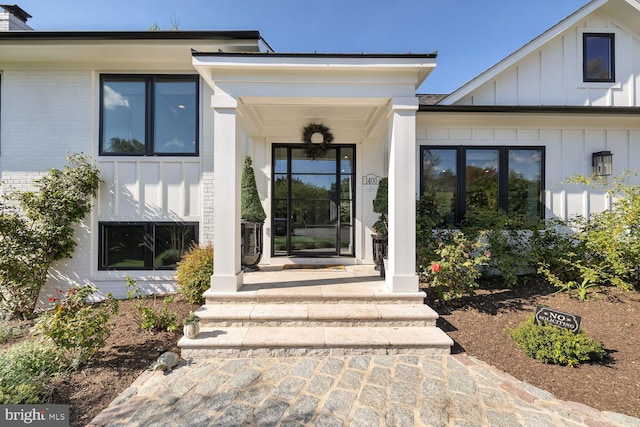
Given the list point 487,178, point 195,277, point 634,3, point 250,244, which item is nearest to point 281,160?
point 250,244

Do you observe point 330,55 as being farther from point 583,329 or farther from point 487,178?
point 583,329

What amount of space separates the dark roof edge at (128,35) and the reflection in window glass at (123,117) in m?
0.92

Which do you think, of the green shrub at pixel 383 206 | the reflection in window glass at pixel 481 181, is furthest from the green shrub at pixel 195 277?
the reflection in window glass at pixel 481 181

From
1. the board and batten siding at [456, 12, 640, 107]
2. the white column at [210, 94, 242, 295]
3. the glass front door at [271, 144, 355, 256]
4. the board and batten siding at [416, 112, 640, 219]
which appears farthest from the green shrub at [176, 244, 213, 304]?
the board and batten siding at [456, 12, 640, 107]

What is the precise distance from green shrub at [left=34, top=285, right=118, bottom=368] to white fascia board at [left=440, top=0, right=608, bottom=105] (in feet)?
24.4

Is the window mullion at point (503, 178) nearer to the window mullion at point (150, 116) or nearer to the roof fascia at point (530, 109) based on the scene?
the roof fascia at point (530, 109)

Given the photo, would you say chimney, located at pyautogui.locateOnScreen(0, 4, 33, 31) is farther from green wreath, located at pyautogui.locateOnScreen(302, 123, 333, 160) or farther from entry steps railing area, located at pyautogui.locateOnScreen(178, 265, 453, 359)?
entry steps railing area, located at pyautogui.locateOnScreen(178, 265, 453, 359)

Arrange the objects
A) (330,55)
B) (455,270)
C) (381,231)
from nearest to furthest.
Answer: (330,55) → (455,270) → (381,231)

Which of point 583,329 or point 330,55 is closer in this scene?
point 583,329

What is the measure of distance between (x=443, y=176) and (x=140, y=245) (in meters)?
6.52

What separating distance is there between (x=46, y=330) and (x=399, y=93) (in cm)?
521

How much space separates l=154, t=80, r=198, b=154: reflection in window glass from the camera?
573 centimetres

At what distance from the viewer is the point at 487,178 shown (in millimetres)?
6090

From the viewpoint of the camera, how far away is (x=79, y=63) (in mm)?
5562
